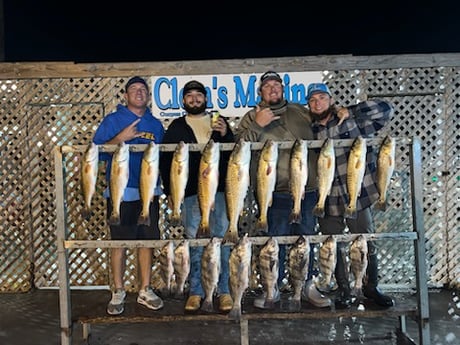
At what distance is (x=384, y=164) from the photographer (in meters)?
3.66

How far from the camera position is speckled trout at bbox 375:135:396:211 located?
365 cm

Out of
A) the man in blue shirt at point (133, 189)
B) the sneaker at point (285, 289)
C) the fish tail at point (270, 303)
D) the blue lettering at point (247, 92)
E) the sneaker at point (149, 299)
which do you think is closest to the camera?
the fish tail at point (270, 303)

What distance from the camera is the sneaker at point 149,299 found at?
13.0ft

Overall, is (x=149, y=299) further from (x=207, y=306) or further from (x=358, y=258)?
(x=358, y=258)

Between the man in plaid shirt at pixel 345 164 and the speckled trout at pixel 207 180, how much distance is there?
108 cm

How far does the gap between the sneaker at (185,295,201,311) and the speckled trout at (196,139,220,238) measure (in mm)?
619

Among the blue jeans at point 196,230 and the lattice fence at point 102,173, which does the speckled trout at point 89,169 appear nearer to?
the blue jeans at point 196,230

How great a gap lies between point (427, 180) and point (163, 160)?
341cm

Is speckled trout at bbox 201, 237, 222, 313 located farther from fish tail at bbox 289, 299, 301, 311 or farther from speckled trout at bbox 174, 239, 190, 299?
fish tail at bbox 289, 299, 301, 311

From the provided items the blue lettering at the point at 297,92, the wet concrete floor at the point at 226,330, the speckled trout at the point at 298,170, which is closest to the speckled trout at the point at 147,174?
the wet concrete floor at the point at 226,330

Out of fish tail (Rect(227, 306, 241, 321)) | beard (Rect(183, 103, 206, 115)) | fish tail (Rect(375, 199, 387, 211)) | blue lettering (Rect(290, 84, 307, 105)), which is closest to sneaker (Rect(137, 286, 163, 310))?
fish tail (Rect(227, 306, 241, 321))

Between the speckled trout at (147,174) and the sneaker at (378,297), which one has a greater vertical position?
the speckled trout at (147,174)

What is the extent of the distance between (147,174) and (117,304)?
3.66 ft

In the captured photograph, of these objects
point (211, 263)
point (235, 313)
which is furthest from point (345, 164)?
point (235, 313)
